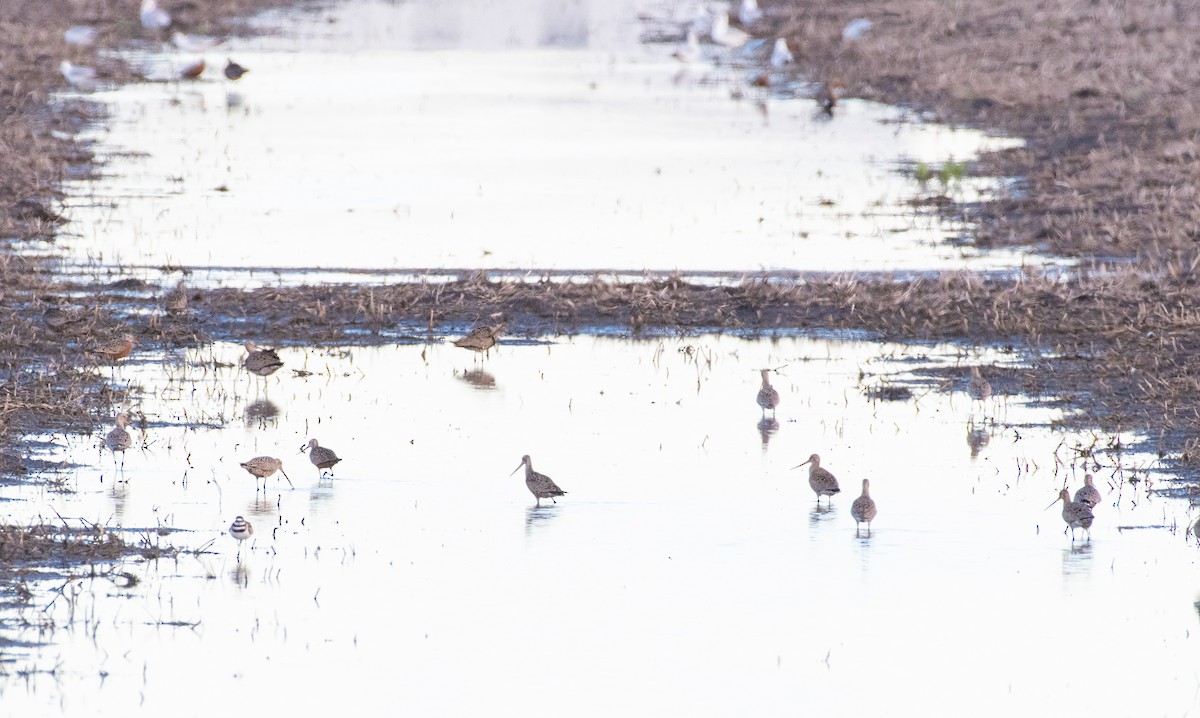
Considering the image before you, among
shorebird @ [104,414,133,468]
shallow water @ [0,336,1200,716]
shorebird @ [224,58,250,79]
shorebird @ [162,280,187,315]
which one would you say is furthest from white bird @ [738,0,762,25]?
shorebird @ [104,414,133,468]

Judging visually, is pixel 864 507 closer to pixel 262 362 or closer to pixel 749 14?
pixel 262 362

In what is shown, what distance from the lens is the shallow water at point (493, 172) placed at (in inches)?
728

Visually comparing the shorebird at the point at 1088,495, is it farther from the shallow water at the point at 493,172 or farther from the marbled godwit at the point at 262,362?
the shallow water at the point at 493,172

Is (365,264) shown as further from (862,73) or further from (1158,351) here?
(862,73)

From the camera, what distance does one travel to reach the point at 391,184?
2330 centimetres

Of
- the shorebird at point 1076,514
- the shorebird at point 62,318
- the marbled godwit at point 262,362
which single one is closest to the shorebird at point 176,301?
the shorebird at point 62,318

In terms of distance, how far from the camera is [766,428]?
41.0 feet

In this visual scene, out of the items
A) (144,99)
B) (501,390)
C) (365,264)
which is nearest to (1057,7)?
(144,99)

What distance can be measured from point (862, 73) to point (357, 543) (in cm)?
2604

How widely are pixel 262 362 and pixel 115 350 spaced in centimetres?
126

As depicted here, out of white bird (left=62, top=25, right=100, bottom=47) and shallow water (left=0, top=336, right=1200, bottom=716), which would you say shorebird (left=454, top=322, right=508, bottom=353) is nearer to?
shallow water (left=0, top=336, right=1200, bottom=716)

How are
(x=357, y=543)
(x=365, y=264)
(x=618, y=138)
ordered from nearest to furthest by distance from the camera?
(x=357, y=543), (x=365, y=264), (x=618, y=138)

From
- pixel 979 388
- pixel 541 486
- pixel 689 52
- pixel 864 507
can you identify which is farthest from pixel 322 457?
pixel 689 52

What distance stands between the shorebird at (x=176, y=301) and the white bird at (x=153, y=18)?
28.0 m
